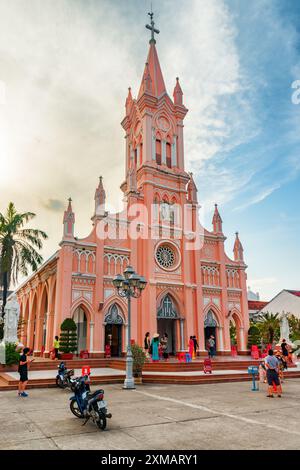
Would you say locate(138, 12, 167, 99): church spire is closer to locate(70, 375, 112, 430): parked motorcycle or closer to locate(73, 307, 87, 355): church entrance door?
locate(73, 307, 87, 355): church entrance door

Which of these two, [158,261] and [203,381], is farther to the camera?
[158,261]

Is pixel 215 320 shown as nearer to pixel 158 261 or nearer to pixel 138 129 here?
pixel 158 261

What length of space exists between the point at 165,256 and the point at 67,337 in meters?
10.1

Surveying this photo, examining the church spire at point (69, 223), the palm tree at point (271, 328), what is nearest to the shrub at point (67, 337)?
the church spire at point (69, 223)

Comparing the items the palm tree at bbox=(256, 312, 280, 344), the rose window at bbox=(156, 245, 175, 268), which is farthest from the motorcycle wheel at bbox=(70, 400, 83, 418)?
the palm tree at bbox=(256, 312, 280, 344)

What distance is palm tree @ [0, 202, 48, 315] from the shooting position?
2508 cm

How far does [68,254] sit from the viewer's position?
23.5 metres

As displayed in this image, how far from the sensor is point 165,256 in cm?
2788

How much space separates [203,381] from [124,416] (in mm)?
8298

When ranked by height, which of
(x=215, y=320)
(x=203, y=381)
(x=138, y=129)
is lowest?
(x=203, y=381)

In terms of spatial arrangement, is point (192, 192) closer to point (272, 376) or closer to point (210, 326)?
point (210, 326)
